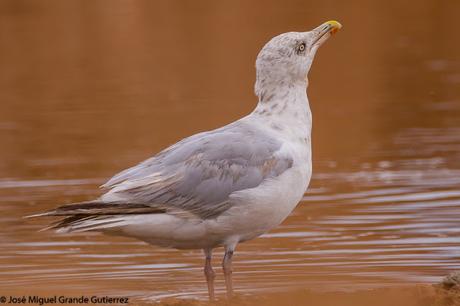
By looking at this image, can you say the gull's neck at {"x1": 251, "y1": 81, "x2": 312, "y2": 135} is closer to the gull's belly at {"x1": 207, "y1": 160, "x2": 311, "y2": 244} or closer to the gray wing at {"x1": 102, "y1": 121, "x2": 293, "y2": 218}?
the gray wing at {"x1": 102, "y1": 121, "x2": 293, "y2": 218}

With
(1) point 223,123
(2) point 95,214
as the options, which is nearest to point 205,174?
(2) point 95,214

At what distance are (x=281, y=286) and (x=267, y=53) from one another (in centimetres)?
155

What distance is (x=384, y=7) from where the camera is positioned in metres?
24.2

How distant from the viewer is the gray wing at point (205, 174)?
24.6 feet

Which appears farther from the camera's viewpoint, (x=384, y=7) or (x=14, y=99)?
(x=384, y=7)

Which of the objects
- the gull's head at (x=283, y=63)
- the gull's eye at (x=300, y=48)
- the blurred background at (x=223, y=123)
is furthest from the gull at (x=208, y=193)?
the blurred background at (x=223, y=123)

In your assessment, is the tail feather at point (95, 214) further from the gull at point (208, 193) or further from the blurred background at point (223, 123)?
the blurred background at point (223, 123)

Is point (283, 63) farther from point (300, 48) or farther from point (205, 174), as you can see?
point (205, 174)

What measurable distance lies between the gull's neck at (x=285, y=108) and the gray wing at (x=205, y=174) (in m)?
0.25

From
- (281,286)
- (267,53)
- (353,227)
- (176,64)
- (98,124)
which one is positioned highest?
(176,64)

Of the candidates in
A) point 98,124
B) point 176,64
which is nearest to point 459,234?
point 98,124

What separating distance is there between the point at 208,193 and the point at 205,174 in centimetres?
12

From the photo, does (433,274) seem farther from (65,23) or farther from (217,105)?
(65,23)

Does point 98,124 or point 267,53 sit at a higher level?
point 98,124
